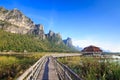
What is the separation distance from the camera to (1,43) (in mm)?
163875

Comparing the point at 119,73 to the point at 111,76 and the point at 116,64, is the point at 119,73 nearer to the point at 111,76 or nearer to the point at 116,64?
the point at 111,76

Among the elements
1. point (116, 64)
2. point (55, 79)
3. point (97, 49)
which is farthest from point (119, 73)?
point (97, 49)

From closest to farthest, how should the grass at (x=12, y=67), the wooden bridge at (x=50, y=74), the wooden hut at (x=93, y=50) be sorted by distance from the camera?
the wooden bridge at (x=50, y=74)
the grass at (x=12, y=67)
the wooden hut at (x=93, y=50)

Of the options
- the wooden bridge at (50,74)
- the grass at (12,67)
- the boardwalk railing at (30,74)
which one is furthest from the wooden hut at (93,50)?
the boardwalk railing at (30,74)

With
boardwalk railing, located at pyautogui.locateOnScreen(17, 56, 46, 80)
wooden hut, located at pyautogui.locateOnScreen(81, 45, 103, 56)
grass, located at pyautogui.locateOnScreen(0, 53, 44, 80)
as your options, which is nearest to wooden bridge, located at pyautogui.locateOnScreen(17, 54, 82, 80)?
boardwalk railing, located at pyautogui.locateOnScreen(17, 56, 46, 80)

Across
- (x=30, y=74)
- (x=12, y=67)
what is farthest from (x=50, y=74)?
(x=30, y=74)

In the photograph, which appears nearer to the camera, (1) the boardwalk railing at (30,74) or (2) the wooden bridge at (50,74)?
(1) the boardwalk railing at (30,74)

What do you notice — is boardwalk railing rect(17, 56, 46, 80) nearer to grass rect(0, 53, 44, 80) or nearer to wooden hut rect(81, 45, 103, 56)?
grass rect(0, 53, 44, 80)

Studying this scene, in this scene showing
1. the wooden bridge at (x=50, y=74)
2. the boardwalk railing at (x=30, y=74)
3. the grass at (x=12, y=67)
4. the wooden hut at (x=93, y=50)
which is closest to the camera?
the boardwalk railing at (x=30, y=74)

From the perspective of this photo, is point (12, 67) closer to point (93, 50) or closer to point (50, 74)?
point (50, 74)

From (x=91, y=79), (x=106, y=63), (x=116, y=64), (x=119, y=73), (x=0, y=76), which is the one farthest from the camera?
(x=106, y=63)

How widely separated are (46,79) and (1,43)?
15548 cm

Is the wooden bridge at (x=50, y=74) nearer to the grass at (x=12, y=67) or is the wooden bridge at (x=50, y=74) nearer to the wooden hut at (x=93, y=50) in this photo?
the grass at (x=12, y=67)

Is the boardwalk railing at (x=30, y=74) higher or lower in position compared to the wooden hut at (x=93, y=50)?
lower
